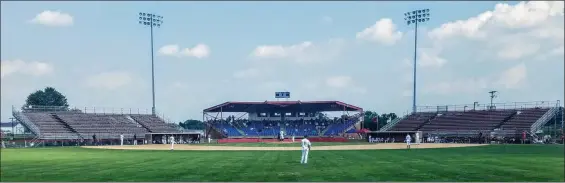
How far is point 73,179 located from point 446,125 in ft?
197

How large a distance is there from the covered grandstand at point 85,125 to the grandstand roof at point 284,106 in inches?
349

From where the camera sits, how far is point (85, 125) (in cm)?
6950

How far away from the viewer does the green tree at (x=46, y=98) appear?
376 feet

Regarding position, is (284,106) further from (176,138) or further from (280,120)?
(176,138)

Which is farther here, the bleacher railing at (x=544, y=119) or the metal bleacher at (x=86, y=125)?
the metal bleacher at (x=86, y=125)

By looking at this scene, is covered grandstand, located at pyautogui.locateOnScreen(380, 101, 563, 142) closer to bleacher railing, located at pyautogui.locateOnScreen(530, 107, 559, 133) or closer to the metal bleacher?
bleacher railing, located at pyautogui.locateOnScreen(530, 107, 559, 133)

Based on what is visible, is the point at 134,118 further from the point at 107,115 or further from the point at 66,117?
the point at 66,117

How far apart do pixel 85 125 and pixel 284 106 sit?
30.2 meters

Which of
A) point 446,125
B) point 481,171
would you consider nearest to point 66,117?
point 446,125

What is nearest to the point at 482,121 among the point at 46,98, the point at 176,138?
the point at 176,138

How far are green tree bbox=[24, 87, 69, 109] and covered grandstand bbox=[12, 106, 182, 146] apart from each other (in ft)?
133

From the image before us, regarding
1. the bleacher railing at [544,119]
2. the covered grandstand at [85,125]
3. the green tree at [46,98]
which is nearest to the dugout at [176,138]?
the covered grandstand at [85,125]

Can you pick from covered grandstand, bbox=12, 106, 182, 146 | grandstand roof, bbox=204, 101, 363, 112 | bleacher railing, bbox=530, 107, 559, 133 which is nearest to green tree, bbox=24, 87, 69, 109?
covered grandstand, bbox=12, 106, 182, 146

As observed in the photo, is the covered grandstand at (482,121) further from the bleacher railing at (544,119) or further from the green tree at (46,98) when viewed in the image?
the green tree at (46,98)
